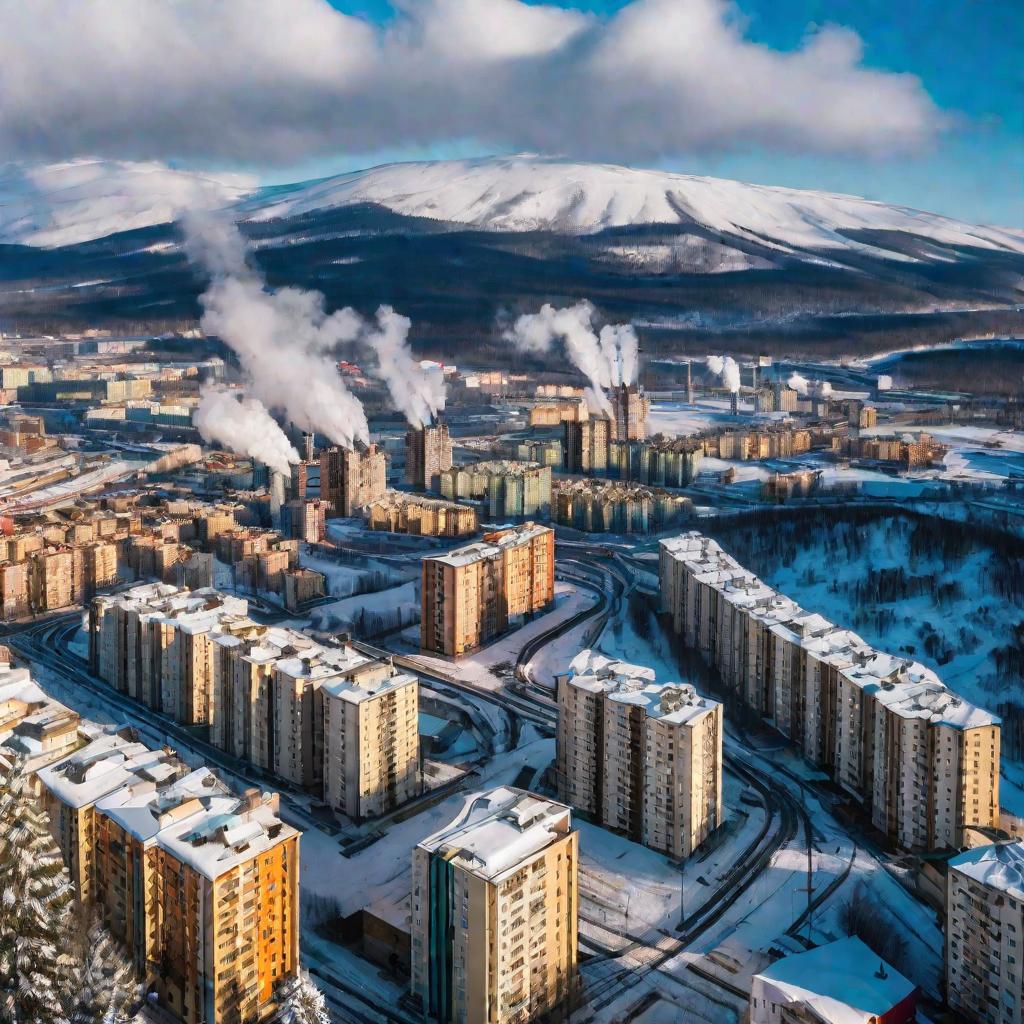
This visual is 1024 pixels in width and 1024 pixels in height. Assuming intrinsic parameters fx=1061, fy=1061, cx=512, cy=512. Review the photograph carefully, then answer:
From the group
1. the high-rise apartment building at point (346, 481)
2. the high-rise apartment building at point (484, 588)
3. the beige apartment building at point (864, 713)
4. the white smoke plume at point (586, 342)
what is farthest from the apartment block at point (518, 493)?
the white smoke plume at point (586, 342)

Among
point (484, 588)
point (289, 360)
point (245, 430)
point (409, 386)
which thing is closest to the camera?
point (484, 588)

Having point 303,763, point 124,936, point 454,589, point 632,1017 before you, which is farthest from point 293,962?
point 454,589

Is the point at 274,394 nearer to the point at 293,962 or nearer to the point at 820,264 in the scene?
the point at 293,962

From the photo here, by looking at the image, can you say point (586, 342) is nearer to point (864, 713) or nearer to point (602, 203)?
point (864, 713)

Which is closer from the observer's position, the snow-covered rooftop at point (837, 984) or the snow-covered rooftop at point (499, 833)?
the snow-covered rooftop at point (837, 984)

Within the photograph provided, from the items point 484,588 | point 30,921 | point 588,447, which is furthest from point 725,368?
point 30,921

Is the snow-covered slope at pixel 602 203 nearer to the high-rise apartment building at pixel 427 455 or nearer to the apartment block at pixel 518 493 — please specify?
the high-rise apartment building at pixel 427 455

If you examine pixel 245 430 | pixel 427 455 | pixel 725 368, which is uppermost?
pixel 725 368
